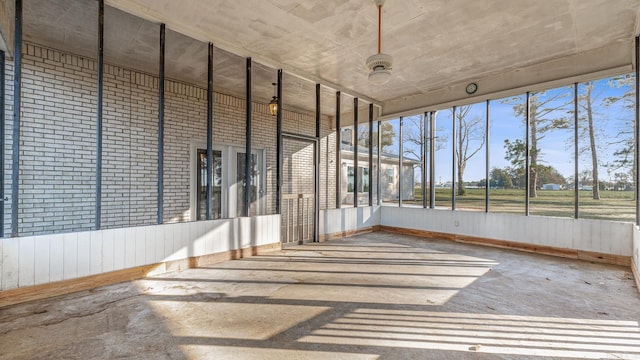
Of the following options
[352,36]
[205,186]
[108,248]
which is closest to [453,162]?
[352,36]

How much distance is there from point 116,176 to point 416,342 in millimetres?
5401

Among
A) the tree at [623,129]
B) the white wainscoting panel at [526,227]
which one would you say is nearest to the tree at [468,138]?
the white wainscoting panel at [526,227]

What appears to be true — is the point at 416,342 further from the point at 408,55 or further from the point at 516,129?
the point at 516,129

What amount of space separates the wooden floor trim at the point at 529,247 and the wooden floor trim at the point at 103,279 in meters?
4.33

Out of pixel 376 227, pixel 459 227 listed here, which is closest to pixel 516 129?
pixel 459 227

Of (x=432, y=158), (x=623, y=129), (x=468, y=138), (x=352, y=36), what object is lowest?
(x=432, y=158)

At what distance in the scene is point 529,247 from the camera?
5574mm

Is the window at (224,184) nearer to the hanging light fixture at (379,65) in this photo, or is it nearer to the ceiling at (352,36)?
the ceiling at (352,36)

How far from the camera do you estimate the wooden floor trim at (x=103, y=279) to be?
2.95 metres

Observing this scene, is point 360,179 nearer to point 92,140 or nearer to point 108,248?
point 92,140

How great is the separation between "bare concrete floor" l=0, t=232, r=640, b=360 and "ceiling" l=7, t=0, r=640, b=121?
3.40 metres

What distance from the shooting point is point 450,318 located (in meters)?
2.72

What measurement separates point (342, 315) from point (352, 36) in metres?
3.77

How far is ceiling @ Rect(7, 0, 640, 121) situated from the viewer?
370 cm
